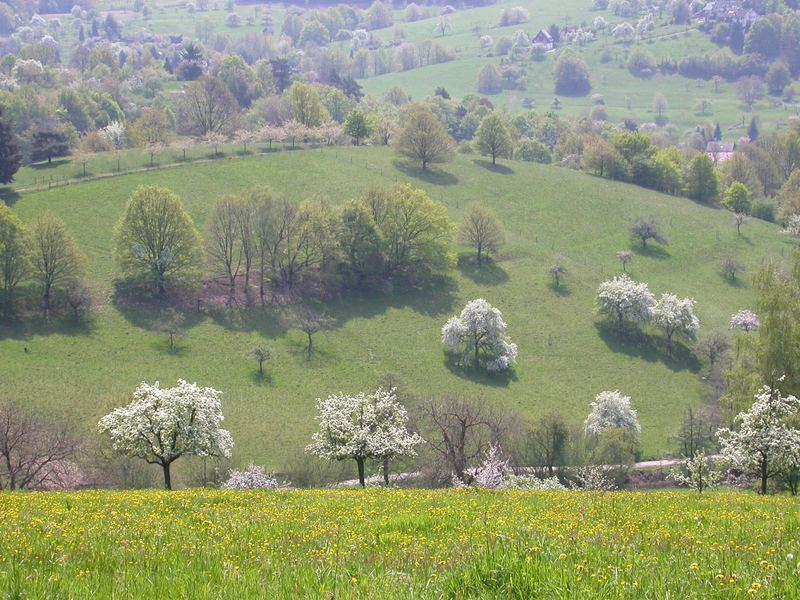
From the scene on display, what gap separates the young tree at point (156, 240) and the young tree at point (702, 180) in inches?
3463

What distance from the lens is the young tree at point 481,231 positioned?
331 feet

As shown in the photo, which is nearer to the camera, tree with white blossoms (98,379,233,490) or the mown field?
the mown field

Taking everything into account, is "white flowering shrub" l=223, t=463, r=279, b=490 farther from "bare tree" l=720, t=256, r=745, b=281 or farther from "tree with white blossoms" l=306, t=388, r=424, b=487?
"bare tree" l=720, t=256, r=745, b=281

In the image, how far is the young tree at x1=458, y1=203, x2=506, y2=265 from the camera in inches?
3969

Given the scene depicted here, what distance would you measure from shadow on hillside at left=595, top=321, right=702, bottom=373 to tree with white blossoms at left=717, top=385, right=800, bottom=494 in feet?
148

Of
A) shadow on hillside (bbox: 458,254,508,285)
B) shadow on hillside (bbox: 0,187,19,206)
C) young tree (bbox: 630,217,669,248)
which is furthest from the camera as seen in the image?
young tree (bbox: 630,217,669,248)

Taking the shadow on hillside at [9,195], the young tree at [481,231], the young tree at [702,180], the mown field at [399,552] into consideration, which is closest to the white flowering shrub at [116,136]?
the shadow on hillside at [9,195]

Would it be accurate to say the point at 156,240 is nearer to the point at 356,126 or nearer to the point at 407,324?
the point at 407,324

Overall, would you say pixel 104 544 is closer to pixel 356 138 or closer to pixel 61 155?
pixel 61 155

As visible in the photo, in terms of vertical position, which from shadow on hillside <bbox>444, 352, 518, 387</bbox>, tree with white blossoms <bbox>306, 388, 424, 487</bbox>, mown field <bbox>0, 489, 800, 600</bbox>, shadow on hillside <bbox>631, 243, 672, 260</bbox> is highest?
mown field <bbox>0, 489, 800, 600</bbox>

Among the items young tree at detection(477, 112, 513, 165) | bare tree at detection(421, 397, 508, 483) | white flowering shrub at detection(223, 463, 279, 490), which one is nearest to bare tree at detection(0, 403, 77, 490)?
white flowering shrub at detection(223, 463, 279, 490)

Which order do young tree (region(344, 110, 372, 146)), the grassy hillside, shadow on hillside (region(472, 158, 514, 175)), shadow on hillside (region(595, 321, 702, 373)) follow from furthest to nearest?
young tree (region(344, 110, 372, 146)) < shadow on hillside (region(472, 158, 514, 175)) < shadow on hillside (region(595, 321, 702, 373)) < the grassy hillside

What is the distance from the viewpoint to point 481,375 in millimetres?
80688

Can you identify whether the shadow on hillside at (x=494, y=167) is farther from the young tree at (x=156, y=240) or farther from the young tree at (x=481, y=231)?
the young tree at (x=156, y=240)
